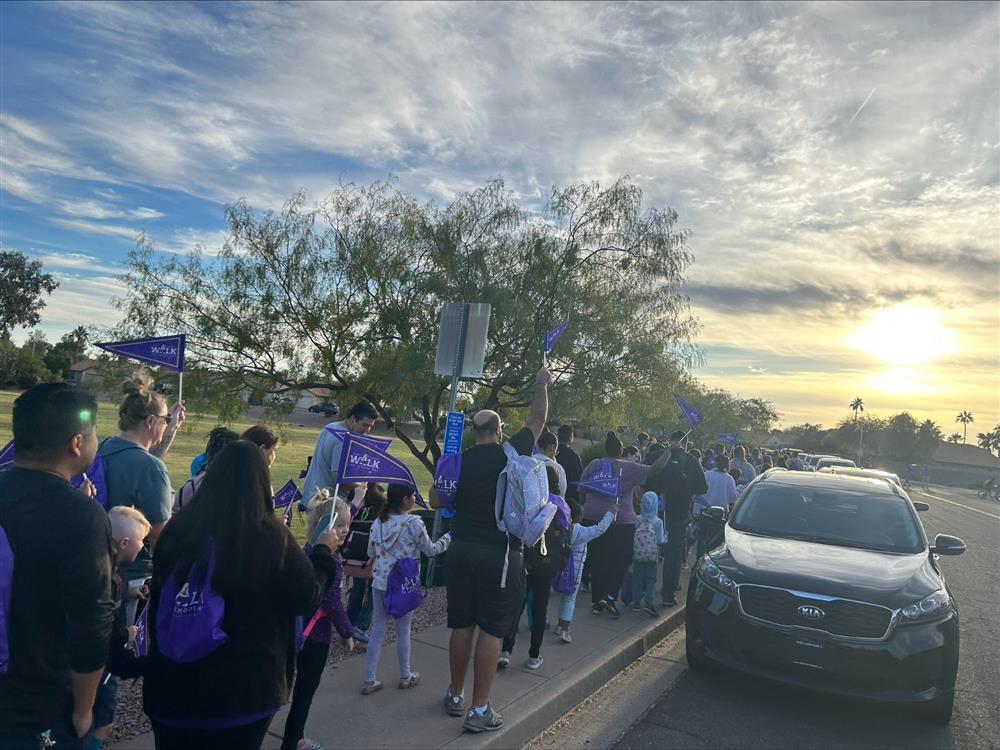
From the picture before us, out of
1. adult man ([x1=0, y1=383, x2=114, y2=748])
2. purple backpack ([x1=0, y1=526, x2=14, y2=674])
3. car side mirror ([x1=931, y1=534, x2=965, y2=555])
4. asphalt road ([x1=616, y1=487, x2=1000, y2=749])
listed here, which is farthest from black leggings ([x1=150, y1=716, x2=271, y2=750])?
car side mirror ([x1=931, y1=534, x2=965, y2=555])

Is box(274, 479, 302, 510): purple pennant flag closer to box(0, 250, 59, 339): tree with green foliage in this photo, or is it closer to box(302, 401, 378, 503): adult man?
box(302, 401, 378, 503): adult man

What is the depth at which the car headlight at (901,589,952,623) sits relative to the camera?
4.67 m

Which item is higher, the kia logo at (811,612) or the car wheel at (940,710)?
the kia logo at (811,612)

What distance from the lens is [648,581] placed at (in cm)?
721

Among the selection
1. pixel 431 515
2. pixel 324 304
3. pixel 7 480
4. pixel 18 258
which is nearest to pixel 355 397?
pixel 324 304

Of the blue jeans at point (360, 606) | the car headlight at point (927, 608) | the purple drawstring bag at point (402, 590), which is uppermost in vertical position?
the car headlight at point (927, 608)

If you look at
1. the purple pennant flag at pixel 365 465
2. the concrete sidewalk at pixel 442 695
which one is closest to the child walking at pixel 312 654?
the concrete sidewalk at pixel 442 695

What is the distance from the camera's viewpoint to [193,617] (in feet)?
7.30

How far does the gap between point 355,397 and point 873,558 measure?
29.1 feet

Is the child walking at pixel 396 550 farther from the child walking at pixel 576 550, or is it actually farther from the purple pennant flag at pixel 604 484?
the purple pennant flag at pixel 604 484

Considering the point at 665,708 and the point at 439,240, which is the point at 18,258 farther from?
the point at 665,708

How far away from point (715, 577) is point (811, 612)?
29.8 inches

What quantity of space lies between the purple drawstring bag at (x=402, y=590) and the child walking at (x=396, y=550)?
30 millimetres

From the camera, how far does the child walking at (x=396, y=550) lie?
4.57 meters
